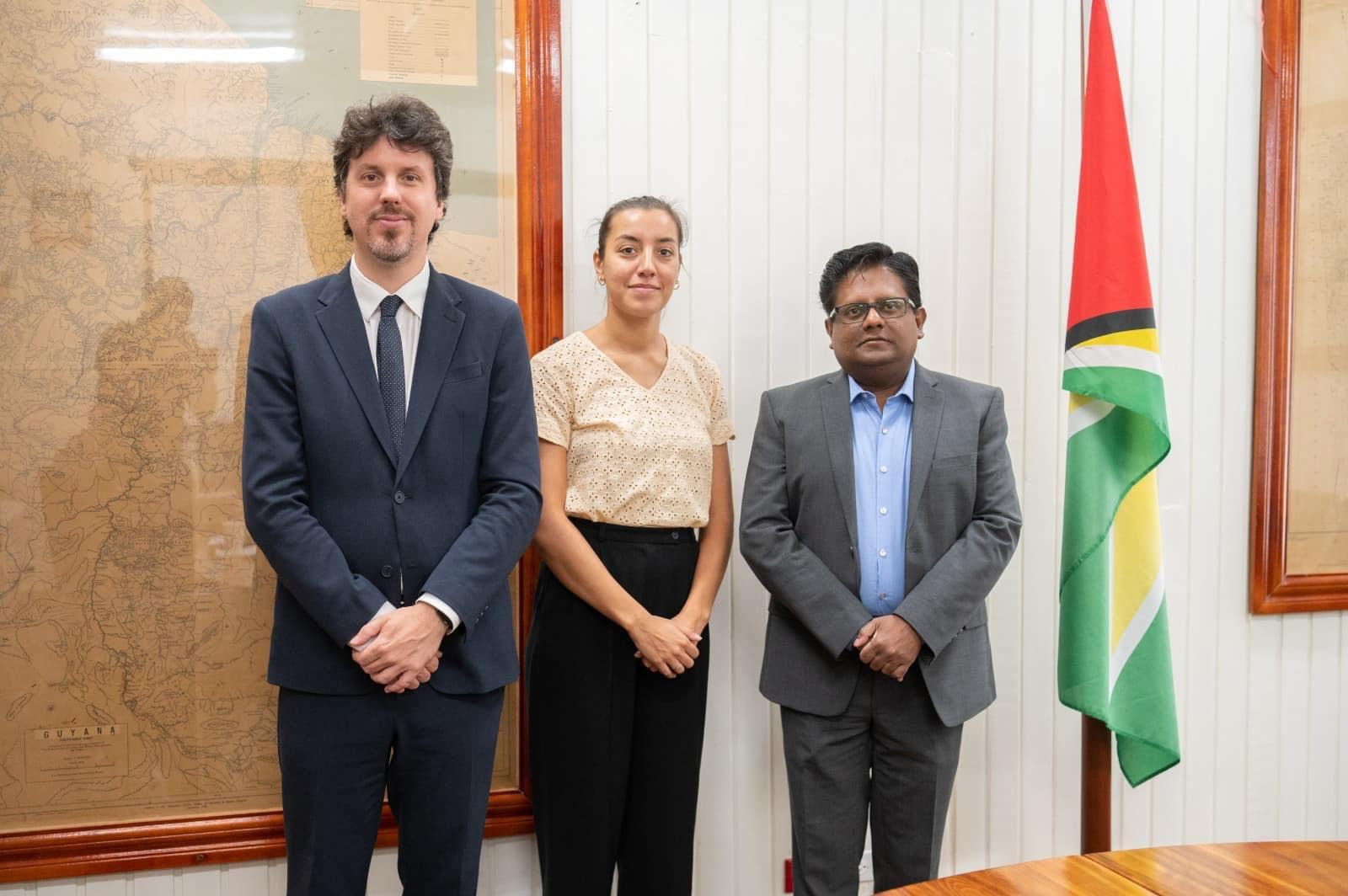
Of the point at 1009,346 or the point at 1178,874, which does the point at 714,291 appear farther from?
the point at 1178,874

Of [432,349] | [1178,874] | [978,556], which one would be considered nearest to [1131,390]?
[978,556]

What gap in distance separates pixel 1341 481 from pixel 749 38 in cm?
211

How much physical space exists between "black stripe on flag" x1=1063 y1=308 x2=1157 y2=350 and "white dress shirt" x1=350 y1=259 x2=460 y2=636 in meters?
1.49

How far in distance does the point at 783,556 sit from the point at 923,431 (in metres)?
0.40

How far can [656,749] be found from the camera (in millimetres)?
2100

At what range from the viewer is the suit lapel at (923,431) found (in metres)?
2.06

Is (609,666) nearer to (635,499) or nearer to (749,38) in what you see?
(635,499)

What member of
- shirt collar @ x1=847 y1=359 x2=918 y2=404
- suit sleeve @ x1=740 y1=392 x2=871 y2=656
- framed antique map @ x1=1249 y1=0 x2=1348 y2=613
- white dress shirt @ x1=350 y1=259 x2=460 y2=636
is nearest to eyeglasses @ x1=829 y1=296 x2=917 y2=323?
shirt collar @ x1=847 y1=359 x2=918 y2=404

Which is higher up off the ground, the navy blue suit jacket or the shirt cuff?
the navy blue suit jacket

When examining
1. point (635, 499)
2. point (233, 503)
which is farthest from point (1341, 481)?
point (233, 503)

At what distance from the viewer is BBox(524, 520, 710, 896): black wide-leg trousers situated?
2053mm

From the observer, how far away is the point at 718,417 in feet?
7.44

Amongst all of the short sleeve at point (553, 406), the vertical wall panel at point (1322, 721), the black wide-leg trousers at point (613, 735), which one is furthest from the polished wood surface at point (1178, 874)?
the vertical wall panel at point (1322, 721)

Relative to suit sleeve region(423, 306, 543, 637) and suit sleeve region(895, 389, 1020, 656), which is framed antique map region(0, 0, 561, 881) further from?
suit sleeve region(895, 389, 1020, 656)
